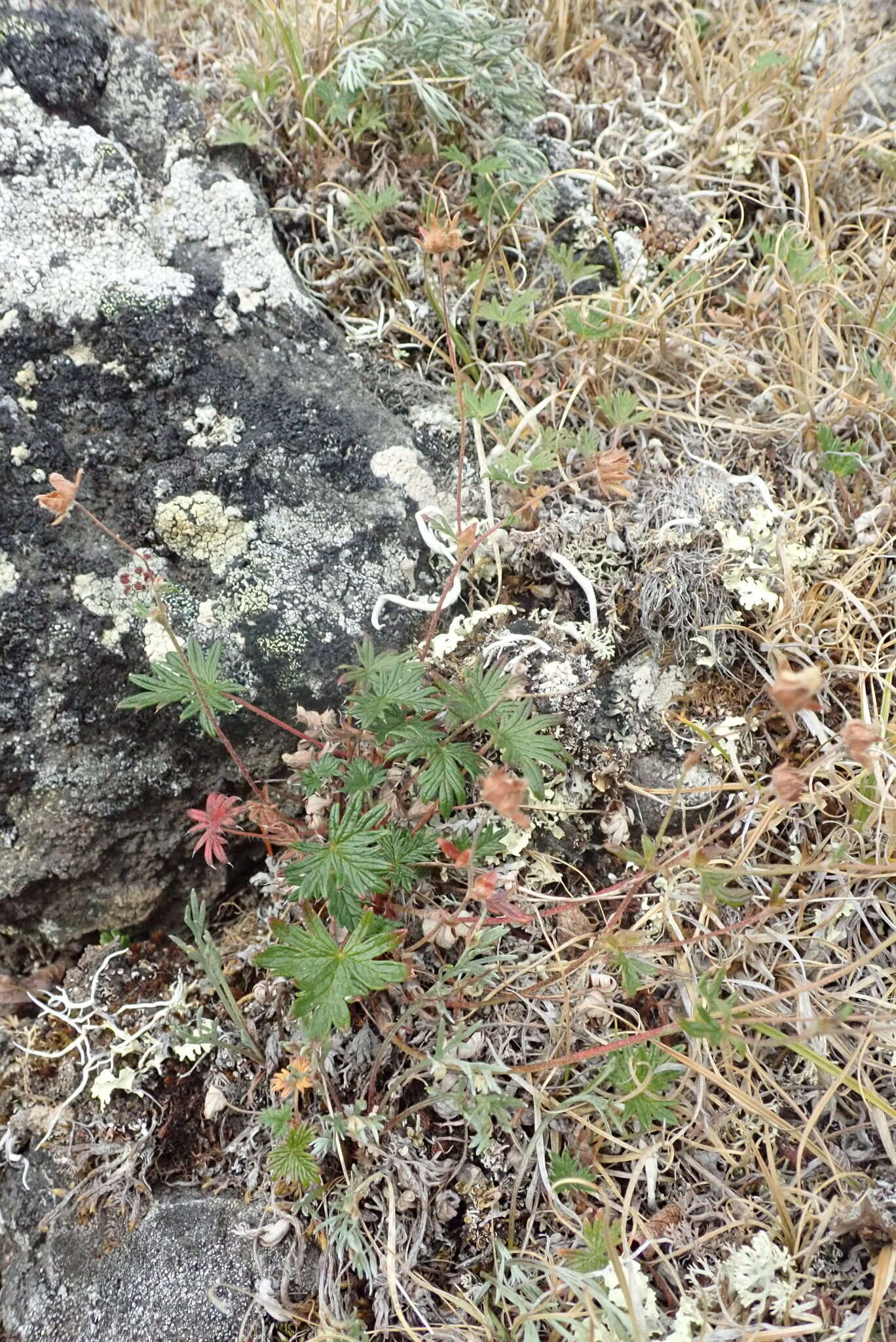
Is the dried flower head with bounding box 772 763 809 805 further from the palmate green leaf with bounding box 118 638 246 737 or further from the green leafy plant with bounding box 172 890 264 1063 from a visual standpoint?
the green leafy plant with bounding box 172 890 264 1063

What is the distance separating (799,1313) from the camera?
1739 millimetres

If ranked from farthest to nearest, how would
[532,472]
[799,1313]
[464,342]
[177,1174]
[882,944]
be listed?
[464,342] → [532,472] → [177,1174] → [882,944] → [799,1313]

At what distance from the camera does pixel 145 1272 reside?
6.69ft

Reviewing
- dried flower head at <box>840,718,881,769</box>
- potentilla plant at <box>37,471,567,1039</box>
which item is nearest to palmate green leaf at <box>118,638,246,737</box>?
potentilla plant at <box>37,471,567,1039</box>

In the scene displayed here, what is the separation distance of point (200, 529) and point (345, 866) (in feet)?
3.39

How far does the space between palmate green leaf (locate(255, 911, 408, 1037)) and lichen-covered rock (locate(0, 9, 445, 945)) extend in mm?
689

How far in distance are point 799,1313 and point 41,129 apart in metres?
3.41

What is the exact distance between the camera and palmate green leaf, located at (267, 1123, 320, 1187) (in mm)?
1897

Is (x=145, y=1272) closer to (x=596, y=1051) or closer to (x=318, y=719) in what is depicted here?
(x=596, y=1051)

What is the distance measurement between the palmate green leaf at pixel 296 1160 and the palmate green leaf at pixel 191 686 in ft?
3.04

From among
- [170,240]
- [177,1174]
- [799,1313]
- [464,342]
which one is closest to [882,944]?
[799,1313]

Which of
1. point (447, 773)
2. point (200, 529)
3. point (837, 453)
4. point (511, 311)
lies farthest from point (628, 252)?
point (447, 773)

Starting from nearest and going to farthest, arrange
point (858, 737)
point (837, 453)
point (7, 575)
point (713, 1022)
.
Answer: point (858, 737), point (713, 1022), point (7, 575), point (837, 453)

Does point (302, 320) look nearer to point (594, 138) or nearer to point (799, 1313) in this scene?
point (594, 138)
